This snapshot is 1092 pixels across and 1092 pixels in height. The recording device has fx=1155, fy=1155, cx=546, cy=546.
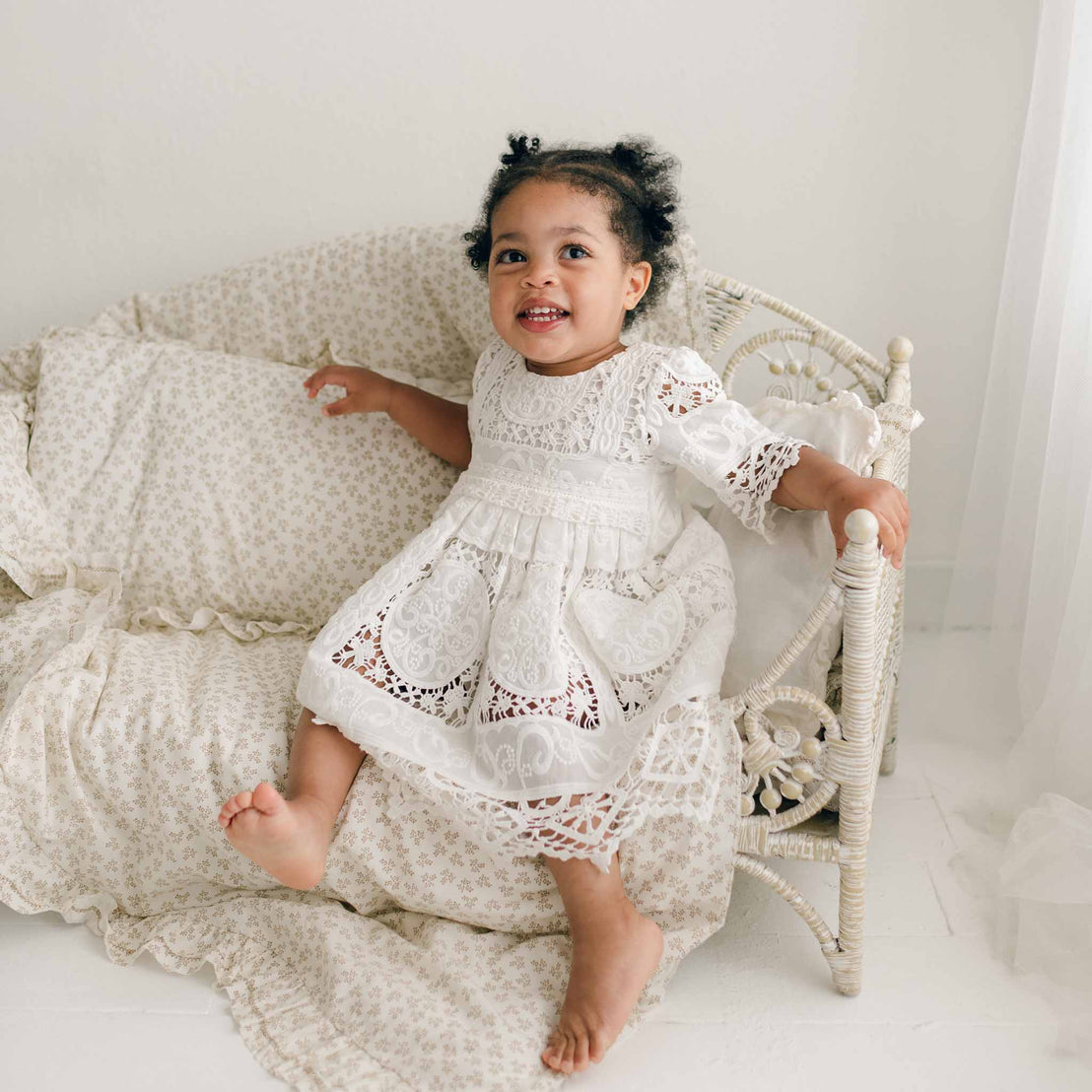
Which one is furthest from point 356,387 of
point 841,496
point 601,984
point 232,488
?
point 601,984

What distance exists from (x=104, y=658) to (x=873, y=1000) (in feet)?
3.32

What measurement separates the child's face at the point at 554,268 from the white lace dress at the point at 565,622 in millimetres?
68

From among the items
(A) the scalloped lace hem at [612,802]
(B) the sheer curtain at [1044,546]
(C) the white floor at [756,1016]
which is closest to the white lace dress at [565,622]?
(A) the scalloped lace hem at [612,802]

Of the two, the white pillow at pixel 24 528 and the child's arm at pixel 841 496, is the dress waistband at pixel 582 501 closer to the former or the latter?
the child's arm at pixel 841 496

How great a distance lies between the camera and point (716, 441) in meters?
1.35

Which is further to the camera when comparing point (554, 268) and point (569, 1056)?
point (554, 268)

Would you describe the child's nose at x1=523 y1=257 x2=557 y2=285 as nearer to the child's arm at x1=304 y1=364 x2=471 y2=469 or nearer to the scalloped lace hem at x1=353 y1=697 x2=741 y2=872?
the child's arm at x1=304 y1=364 x2=471 y2=469

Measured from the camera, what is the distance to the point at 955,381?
74.9 inches

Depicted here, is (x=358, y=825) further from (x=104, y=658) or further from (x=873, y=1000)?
(x=873, y=1000)

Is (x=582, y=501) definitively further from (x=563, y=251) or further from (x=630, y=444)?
(x=563, y=251)

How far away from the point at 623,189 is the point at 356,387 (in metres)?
0.46

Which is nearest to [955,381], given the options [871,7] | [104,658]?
[871,7]

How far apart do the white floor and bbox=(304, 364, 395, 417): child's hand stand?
2.47ft

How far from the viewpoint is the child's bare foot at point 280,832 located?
1183mm
